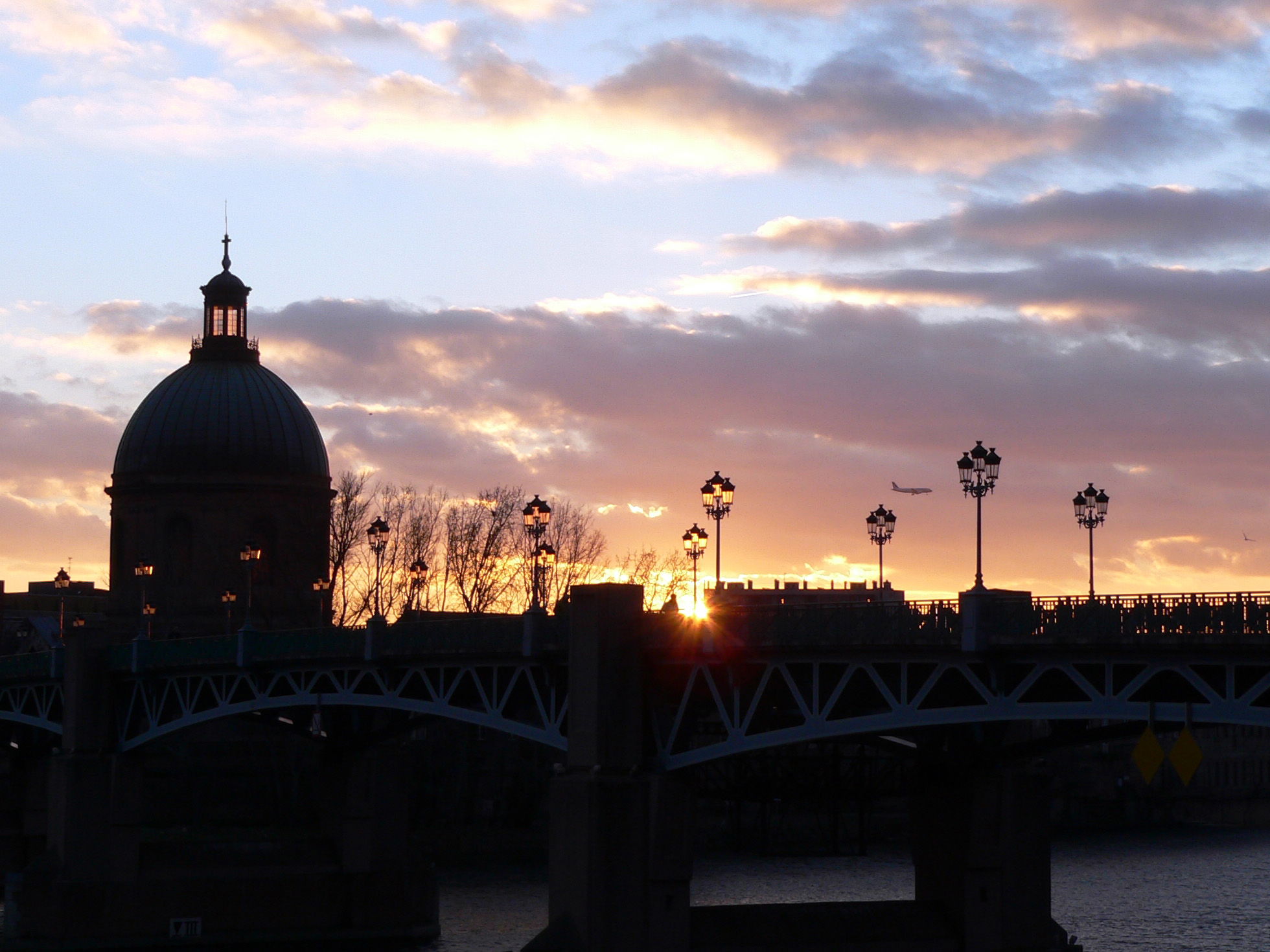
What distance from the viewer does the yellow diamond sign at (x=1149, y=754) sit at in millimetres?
32969

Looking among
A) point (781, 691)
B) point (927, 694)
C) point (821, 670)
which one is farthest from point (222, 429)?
point (927, 694)

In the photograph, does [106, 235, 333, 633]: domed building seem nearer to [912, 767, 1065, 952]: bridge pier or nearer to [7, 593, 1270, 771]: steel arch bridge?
[7, 593, 1270, 771]: steel arch bridge

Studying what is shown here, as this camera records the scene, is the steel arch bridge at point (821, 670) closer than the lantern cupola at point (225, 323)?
Yes

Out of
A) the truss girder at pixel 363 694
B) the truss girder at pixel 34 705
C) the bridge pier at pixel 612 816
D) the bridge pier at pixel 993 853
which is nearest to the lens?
the bridge pier at pixel 612 816

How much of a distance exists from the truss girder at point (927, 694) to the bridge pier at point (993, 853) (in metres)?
2.75

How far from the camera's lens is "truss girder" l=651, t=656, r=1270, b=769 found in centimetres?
3403

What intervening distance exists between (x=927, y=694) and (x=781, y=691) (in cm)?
704

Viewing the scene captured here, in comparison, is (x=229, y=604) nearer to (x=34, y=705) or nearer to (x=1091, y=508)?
(x=34, y=705)

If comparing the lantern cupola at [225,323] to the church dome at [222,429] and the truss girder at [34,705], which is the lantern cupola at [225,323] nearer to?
the church dome at [222,429]

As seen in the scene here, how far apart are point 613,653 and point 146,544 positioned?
65869 mm

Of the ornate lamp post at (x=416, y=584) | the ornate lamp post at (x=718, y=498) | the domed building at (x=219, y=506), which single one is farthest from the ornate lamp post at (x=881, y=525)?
the domed building at (x=219, y=506)

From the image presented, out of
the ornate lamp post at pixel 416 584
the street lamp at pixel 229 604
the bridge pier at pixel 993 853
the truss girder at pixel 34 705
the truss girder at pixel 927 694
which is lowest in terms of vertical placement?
the bridge pier at pixel 993 853

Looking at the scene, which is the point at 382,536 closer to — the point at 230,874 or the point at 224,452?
the point at 230,874

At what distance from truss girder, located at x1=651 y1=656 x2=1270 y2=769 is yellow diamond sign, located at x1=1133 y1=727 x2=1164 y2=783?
40 centimetres
